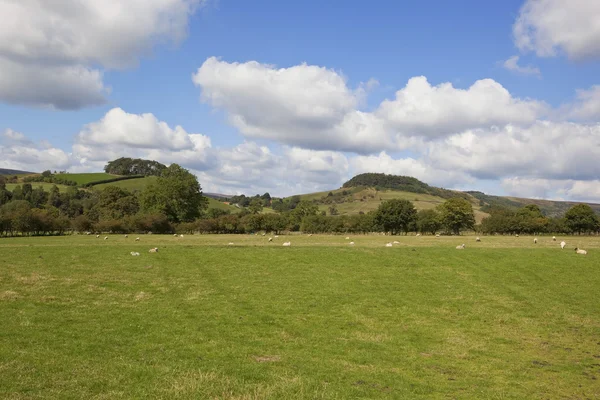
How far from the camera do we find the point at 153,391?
12.2m

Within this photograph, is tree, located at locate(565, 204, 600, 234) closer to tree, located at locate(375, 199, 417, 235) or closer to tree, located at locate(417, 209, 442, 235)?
tree, located at locate(417, 209, 442, 235)

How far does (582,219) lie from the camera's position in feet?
423

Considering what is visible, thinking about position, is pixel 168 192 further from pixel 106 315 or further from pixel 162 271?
pixel 106 315

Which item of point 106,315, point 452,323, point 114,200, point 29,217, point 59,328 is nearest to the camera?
point 59,328

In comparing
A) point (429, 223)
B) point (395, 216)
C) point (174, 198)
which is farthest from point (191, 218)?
point (429, 223)

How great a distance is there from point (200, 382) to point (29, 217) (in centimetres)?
9328

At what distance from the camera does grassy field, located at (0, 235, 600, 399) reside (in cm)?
1346

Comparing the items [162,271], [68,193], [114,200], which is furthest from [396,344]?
[68,193]

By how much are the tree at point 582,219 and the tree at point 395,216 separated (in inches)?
1990

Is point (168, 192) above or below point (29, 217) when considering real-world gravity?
above

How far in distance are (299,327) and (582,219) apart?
459 feet

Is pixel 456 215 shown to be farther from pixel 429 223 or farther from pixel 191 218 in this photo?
pixel 191 218

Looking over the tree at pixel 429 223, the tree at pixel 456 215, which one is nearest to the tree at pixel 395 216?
the tree at pixel 456 215

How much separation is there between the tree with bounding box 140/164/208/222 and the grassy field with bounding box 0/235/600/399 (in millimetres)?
75062
